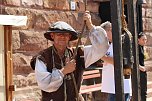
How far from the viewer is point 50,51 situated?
326cm

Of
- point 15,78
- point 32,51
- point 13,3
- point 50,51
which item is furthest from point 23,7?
point 50,51

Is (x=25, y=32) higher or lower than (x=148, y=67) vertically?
higher

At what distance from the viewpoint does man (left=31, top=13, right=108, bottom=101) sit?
3.01 metres

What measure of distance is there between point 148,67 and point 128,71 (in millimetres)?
5692

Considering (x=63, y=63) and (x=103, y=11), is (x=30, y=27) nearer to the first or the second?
(x=103, y=11)

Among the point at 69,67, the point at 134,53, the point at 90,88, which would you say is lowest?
the point at 90,88

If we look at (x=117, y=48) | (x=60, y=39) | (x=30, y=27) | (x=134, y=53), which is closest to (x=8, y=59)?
(x=30, y=27)

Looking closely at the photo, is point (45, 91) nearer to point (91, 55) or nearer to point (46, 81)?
point (46, 81)

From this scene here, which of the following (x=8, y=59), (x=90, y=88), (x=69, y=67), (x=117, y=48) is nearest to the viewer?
(x=117, y=48)

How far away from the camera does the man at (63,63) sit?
118 inches

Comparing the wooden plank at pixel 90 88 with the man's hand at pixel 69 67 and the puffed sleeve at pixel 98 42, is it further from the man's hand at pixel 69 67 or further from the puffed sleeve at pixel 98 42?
the puffed sleeve at pixel 98 42

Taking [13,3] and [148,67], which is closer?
[13,3]

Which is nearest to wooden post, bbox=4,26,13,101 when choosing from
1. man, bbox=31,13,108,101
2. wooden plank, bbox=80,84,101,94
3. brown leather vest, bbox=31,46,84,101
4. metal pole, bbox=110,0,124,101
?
man, bbox=31,13,108,101

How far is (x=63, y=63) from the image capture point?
3.25 meters
